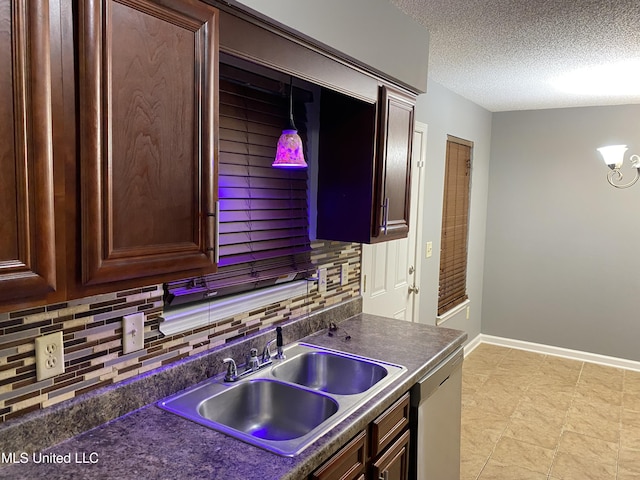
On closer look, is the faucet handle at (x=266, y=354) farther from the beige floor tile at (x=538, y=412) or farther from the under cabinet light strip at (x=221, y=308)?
the beige floor tile at (x=538, y=412)

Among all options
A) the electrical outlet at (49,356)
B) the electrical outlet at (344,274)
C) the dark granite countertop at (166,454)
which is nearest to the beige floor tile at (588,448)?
the electrical outlet at (344,274)

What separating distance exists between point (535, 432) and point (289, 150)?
274cm

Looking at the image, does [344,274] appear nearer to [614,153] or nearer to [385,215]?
[385,215]

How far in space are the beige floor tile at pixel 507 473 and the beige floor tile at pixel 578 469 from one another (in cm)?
12

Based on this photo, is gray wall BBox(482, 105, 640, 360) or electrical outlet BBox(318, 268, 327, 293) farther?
gray wall BBox(482, 105, 640, 360)

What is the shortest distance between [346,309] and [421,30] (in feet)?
5.14

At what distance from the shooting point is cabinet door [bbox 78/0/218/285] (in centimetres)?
106

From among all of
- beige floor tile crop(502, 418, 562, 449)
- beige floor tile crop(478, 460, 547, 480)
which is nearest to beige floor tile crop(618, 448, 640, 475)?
beige floor tile crop(502, 418, 562, 449)

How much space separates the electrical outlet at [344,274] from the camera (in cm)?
272

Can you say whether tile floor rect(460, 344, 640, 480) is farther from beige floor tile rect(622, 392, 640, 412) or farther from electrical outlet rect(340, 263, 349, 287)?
electrical outlet rect(340, 263, 349, 287)

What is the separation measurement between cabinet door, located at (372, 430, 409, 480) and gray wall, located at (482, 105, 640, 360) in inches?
140

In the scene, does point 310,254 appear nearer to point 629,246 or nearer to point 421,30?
point 421,30

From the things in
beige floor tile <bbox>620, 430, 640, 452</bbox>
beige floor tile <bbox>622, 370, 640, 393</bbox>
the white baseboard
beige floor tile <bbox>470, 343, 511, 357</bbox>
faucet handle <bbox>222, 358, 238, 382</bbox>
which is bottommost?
beige floor tile <bbox>620, 430, 640, 452</bbox>

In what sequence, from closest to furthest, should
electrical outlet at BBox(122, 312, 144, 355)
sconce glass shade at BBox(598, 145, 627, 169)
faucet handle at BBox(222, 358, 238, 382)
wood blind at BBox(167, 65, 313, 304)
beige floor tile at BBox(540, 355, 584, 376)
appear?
→ electrical outlet at BBox(122, 312, 144, 355) < faucet handle at BBox(222, 358, 238, 382) < wood blind at BBox(167, 65, 313, 304) < sconce glass shade at BBox(598, 145, 627, 169) < beige floor tile at BBox(540, 355, 584, 376)
